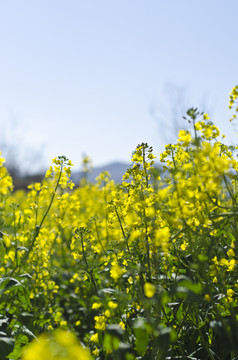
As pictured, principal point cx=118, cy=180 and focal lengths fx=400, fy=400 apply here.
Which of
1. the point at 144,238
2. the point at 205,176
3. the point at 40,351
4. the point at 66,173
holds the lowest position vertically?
the point at 40,351

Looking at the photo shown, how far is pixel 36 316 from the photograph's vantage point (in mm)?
4047

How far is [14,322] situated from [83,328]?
167 cm

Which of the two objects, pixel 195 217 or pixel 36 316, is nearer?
pixel 195 217

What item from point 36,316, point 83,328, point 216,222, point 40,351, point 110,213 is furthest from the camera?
point 83,328

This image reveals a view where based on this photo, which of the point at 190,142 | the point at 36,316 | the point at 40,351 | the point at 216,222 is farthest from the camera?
the point at 36,316

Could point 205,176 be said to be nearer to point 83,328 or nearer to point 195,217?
point 195,217

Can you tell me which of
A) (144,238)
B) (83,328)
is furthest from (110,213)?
(83,328)

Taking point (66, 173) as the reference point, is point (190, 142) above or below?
below

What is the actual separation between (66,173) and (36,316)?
1.54m

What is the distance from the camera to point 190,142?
7.50ft

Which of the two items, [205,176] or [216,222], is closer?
[205,176]

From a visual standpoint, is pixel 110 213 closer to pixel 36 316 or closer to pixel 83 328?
pixel 36 316

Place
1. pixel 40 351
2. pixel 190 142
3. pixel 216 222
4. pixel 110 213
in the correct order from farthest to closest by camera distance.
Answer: pixel 110 213 → pixel 190 142 → pixel 216 222 → pixel 40 351

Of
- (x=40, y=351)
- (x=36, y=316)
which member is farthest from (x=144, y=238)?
(x=36, y=316)
